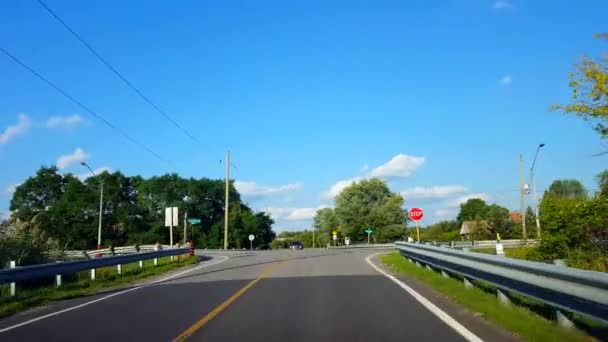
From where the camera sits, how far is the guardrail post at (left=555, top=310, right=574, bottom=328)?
29.5 ft

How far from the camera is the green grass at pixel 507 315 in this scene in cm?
859

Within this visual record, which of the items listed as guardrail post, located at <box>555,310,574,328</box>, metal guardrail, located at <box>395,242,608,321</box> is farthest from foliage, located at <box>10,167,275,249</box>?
guardrail post, located at <box>555,310,574,328</box>

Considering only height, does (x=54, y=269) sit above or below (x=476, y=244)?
below

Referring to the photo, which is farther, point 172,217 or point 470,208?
point 470,208

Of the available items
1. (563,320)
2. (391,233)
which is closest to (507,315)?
(563,320)

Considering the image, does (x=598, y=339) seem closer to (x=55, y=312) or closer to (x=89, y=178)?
(x=55, y=312)

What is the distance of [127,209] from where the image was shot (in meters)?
109

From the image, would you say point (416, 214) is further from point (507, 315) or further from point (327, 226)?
point (327, 226)

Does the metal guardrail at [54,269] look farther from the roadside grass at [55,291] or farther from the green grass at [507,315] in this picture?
the green grass at [507,315]

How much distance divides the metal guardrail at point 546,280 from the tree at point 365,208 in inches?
3555

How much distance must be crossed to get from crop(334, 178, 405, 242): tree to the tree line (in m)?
18.5

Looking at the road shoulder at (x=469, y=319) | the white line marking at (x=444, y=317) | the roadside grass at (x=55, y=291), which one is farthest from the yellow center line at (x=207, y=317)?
the roadside grass at (x=55, y=291)

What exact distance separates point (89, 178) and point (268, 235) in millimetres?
37665

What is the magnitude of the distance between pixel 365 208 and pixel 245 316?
98.4 metres
